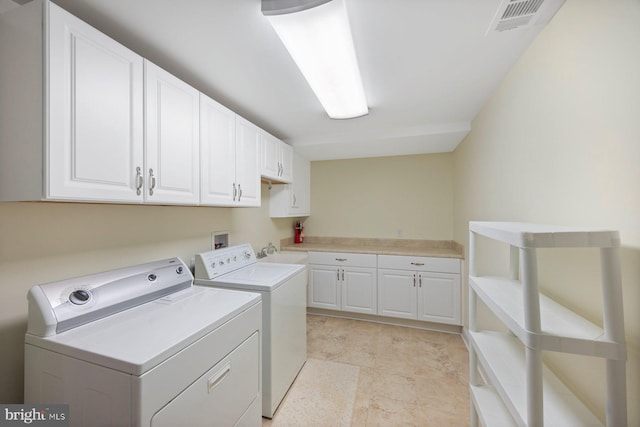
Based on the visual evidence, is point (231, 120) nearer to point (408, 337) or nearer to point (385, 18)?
point (385, 18)

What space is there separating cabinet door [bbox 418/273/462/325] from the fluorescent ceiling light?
2231 mm

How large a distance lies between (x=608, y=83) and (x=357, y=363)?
2458 mm

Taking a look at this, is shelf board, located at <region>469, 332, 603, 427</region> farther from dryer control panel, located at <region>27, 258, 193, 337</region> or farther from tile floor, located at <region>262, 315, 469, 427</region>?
dryer control panel, located at <region>27, 258, 193, 337</region>

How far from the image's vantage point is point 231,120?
6.27ft

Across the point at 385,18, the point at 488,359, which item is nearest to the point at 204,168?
the point at 385,18

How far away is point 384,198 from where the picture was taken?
3.62 meters

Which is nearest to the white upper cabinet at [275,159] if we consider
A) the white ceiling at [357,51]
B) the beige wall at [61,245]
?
the white ceiling at [357,51]

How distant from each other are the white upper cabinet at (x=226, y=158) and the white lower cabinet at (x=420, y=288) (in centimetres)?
189

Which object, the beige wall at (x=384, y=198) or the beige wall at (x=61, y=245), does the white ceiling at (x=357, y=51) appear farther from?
the beige wall at (x=384, y=198)

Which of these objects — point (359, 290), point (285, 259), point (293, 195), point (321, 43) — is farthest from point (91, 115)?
point (359, 290)

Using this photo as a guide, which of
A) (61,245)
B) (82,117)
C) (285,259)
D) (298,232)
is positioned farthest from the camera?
(298,232)

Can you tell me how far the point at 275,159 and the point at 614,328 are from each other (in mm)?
2529

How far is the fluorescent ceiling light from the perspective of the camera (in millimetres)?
1029

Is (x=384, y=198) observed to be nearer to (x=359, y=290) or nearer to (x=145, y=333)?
(x=359, y=290)
